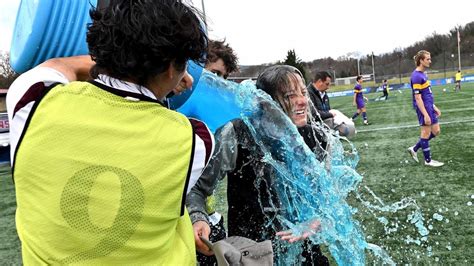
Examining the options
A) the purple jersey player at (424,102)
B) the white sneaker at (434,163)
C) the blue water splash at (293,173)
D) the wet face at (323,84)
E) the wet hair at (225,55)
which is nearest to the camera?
the blue water splash at (293,173)

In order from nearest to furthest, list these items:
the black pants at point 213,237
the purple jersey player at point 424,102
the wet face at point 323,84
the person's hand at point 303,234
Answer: the person's hand at point 303,234, the black pants at point 213,237, the purple jersey player at point 424,102, the wet face at point 323,84

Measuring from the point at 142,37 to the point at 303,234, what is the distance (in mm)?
1270

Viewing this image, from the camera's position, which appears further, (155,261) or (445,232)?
(445,232)

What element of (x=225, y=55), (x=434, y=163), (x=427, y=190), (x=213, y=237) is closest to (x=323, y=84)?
(x=434, y=163)

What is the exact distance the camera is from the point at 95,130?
0.97 meters

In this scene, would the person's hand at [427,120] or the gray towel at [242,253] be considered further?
the person's hand at [427,120]

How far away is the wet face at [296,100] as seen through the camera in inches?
84.5

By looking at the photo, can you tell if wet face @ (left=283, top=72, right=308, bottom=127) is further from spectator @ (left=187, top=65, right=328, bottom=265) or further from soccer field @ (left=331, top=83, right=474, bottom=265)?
soccer field @ (left=331, top=83, right=474, bottom=265)

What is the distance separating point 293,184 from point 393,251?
93.8 inches

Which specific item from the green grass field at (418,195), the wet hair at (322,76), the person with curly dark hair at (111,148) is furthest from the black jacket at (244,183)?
the wet hair at (322,76)

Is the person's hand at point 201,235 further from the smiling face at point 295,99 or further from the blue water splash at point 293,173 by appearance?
the smiling face at point 295,99

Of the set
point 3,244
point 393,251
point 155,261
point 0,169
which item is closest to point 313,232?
point 155,261

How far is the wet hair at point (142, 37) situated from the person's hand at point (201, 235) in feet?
2.15

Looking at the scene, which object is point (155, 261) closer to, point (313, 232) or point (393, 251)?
point (313, 232)
